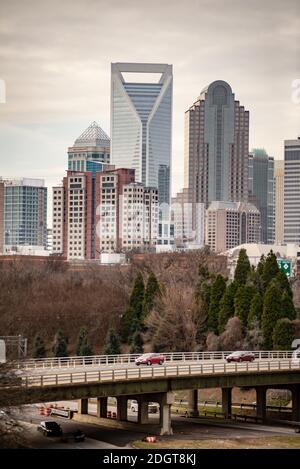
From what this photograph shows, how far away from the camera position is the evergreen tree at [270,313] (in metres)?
76.2

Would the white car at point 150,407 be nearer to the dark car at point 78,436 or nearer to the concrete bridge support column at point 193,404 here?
the concrete bridge support column at point 193,404

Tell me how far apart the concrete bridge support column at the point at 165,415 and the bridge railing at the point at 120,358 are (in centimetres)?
501

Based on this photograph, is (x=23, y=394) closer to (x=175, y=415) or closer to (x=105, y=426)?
(x=105, y=426)

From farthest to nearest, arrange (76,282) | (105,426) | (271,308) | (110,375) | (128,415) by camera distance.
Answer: (76,282) < (271,308) < (128,415) < (105,426) < (110,375)

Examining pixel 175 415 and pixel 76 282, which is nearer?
pixel 175 415

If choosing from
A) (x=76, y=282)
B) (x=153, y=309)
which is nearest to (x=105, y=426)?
(x=153, y=309)

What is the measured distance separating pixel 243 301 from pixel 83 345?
33.1 ft

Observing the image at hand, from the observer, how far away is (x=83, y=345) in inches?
3238

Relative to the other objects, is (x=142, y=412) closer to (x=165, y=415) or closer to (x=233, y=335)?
(x=165, y=415)

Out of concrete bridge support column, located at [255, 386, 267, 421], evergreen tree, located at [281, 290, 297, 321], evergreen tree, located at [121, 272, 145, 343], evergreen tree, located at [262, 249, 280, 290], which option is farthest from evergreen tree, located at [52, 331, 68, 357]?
concrete bridge support column, located at [255, 386, 267, 421]

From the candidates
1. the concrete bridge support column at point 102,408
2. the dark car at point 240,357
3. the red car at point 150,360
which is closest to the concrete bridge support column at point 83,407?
the concrete bridge support column at point 102,408

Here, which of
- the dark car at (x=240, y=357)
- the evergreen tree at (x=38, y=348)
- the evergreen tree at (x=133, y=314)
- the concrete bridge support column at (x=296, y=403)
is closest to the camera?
the concrete bridge support column at (x=296, y=403)

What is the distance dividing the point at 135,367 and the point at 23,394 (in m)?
13.0

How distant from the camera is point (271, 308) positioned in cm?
7625
